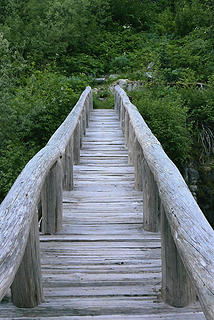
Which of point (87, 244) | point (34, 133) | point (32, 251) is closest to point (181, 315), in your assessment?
point (32, 251)

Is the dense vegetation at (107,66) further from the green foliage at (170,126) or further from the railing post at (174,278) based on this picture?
the railing post at (174,278)

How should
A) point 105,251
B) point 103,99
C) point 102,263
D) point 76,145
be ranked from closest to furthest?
point 102,263 → point 105,251 → point 76,145 → point 103,99

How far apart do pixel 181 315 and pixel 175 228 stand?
0.82 meters

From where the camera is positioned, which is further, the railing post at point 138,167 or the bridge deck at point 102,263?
the railing post at point 138,167

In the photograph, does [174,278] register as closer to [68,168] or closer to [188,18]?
[68,168]

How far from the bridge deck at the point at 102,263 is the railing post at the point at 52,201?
123 millimetres

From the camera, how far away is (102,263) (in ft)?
11.5

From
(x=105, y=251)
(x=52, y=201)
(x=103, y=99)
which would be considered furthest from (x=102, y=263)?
(x=103, y=99)

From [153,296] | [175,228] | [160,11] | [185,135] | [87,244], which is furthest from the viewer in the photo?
[160,11]

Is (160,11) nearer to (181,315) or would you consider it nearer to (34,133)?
(34,133)

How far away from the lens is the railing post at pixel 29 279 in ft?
8.50

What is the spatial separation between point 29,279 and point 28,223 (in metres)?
0.61

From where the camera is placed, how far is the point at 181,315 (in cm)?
262

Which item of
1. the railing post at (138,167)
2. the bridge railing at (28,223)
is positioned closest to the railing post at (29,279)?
the bridge railing at (28,223)
